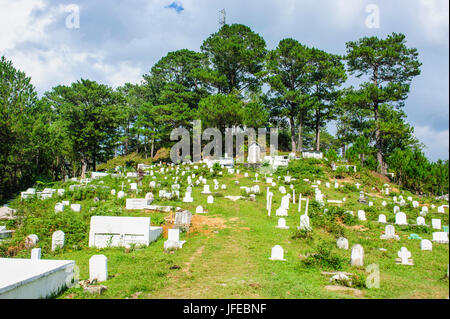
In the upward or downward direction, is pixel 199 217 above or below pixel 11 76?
below

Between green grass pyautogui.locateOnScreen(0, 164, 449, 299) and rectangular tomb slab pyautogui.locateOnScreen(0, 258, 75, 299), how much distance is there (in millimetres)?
329

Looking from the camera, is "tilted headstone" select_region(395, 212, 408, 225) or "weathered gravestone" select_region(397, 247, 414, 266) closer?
"weathered gravestone" select_region(397, 247, 414, 266)

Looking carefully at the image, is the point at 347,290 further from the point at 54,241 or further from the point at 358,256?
the point at 54,241

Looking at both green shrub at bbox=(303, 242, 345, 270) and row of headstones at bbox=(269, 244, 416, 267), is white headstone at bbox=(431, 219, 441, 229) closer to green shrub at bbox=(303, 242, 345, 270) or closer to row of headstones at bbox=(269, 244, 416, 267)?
row of headstones at bbox=(269, 244, 416, 267)

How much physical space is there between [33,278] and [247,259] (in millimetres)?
5108

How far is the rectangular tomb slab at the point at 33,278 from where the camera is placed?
191 inches

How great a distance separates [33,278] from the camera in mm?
5156

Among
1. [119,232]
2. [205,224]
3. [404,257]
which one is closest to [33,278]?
[119,232]

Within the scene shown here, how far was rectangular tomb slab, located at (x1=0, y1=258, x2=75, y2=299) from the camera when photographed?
4848mm

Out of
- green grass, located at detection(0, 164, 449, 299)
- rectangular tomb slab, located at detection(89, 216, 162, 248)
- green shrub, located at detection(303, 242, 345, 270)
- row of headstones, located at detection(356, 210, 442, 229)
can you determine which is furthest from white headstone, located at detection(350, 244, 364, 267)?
row of headstones, located at detection(356, 210, 442, 229)

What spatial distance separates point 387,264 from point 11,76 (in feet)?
108

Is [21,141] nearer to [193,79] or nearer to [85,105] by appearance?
[85,105]

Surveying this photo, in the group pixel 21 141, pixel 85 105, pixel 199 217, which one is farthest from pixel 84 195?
pixel 85 105
